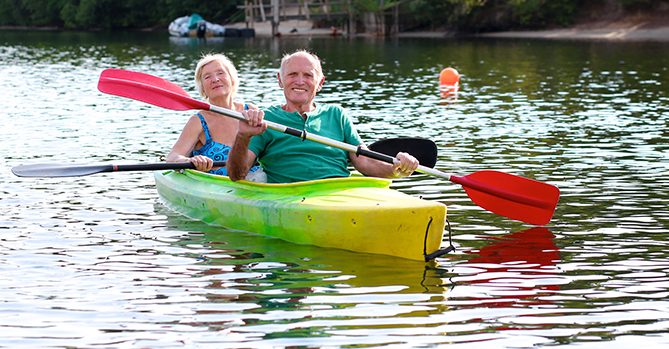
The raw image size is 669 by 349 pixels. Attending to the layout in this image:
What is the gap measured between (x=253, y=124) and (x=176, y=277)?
116 centimetres

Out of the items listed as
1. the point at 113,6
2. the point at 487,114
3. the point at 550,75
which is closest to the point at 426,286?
Answer: the point at 487,114

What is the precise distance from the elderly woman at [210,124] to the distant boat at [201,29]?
45.5 m

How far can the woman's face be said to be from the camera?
6684 mm

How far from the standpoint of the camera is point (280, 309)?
14.8 ft

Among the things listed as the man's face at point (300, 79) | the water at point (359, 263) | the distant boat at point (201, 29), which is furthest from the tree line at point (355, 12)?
the man's face at point (300, 79)

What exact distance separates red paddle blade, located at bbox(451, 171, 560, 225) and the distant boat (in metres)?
46.3

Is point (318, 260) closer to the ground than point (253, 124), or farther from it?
closer to the ground

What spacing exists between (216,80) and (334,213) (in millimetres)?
1905

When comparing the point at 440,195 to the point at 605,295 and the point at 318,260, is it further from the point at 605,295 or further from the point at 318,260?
the point at 605,295

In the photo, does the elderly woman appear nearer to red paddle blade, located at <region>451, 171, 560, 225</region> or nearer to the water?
the water

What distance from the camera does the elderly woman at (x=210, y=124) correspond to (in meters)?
6.70

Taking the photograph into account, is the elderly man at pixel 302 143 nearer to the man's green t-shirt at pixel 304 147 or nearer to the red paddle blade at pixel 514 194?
the man's green t-shirt at pixel 304 147

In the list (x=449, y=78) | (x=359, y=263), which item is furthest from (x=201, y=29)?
(x=359, y=263)

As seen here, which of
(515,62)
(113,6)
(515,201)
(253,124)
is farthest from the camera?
(113,6)
